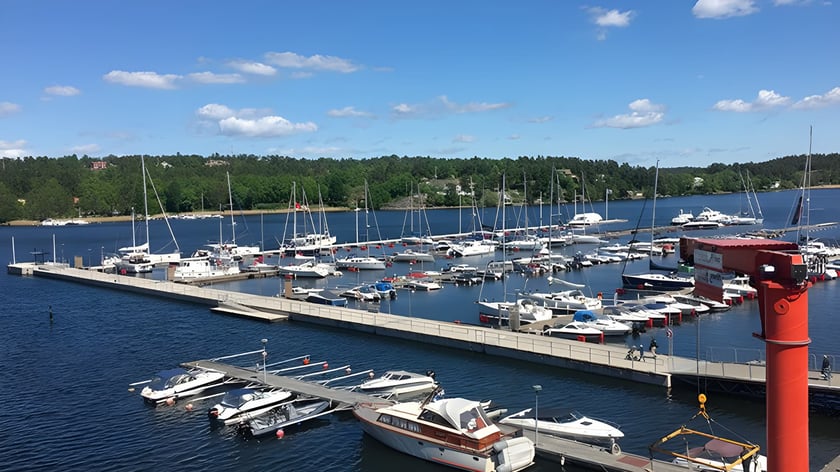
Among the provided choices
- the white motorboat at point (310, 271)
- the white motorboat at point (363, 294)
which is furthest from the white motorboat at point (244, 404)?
the white motorboat at point (310, 271)

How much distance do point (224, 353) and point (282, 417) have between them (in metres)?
14.9

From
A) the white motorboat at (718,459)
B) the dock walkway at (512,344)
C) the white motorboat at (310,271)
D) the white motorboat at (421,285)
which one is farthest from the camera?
the white motorboat at (310,271)

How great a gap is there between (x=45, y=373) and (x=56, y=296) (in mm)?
31633

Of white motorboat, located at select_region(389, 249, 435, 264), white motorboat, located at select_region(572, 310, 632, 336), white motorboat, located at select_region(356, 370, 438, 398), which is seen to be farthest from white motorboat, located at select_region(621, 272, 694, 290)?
white motorboat, located at select_region(356, 370, 438, 398)

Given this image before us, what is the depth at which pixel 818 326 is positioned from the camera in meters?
47.8

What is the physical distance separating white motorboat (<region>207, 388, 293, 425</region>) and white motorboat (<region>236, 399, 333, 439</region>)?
0.50 m

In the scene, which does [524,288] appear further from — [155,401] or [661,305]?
[155,401]

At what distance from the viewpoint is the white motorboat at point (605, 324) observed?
45.0m

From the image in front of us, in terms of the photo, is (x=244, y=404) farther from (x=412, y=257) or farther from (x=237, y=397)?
(x=412, y=257)

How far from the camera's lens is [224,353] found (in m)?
43.2

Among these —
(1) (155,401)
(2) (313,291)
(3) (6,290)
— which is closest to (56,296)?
(3) (6,290)

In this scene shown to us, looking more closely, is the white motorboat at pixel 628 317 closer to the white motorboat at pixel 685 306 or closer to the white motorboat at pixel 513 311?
the white motorboat at pixel 685 306

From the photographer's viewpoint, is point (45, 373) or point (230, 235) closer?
point (45, 373)

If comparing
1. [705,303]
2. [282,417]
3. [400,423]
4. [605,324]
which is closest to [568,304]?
[605,324]
